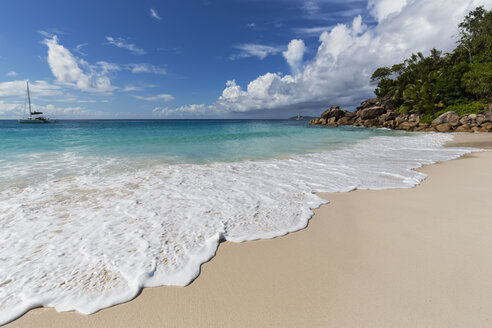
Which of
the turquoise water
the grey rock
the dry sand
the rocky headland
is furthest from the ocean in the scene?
the grey rock

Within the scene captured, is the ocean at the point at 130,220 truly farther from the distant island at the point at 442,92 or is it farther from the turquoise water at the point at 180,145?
the distant island at the point at 442,92

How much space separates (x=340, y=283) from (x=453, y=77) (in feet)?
154

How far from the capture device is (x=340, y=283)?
8.01ft

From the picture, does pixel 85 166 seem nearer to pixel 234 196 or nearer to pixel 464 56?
pixel 234 196

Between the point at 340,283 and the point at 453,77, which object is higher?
the point at 453,77

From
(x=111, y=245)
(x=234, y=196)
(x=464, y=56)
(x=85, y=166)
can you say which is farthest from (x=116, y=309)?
(x=464, y=56)

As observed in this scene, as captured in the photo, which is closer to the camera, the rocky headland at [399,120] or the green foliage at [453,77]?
the rocky headland at [399,120]

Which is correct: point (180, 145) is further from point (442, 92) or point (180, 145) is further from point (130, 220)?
point (442, 92)

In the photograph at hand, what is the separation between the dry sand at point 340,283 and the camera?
2.03 meters

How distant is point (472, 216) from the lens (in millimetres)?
3980

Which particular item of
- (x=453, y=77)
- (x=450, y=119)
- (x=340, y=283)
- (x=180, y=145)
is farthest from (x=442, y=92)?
(x=340, y=283)

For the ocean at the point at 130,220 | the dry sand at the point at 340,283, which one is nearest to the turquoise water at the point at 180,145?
the ocean at the point at 130,220

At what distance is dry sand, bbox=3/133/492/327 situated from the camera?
2.03m

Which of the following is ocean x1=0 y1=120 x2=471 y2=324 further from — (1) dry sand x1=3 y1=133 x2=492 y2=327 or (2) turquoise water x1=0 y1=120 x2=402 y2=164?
(2) turquoise water x1=0 y1=120 x2=402 y2=164
